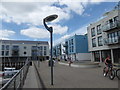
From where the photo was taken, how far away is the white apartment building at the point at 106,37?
2316 centimetres

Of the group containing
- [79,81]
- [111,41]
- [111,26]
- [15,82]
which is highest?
[111,26]

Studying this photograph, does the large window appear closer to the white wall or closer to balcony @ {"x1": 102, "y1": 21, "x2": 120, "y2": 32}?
balcony @ {"x1": 102, "y1": 21, "x2": 120, "y2": 32}

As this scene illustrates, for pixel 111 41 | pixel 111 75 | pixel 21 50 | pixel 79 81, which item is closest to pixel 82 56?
pixel 111 41

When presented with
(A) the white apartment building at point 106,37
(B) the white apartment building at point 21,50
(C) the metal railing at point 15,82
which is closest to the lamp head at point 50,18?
(C) the metal railing at point 15,82

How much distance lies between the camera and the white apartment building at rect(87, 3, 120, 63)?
76.0 feet

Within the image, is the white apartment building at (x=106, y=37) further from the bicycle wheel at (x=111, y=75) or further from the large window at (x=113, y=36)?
the bicycle wheel at (x=111, y=75)

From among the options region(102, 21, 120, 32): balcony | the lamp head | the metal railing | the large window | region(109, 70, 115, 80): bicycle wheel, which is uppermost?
region(102, 21, 120, 32): balcony

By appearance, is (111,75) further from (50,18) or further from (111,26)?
(111,26)

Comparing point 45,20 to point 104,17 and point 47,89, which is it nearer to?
point 47,89

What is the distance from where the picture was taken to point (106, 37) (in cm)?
2662

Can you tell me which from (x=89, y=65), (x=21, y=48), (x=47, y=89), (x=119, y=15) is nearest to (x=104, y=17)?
(x=119, y=15)

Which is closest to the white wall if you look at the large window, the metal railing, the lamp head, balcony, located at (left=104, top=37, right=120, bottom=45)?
balcony, located at (left=104, top=37, right=120, bottom=45)

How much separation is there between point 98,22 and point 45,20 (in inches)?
1026

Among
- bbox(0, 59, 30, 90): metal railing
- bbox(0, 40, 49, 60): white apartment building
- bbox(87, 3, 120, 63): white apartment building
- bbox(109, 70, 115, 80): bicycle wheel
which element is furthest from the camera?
bbox(0, 40, 49, 60): white apartment building
